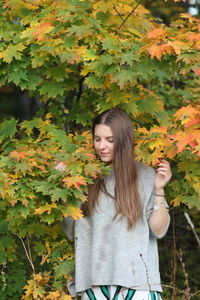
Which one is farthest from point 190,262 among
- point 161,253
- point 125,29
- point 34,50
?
point 34,50

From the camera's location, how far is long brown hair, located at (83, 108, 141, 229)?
359 cm

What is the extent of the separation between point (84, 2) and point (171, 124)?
120 cm

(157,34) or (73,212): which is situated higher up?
(157,34)

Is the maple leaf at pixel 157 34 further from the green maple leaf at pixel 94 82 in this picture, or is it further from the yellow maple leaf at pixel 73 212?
the yellow maple leaf at pixel 73 212

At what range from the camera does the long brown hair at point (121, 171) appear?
3.59 m

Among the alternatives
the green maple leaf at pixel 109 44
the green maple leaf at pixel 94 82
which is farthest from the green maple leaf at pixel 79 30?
the green maple leaf at pixel 94 82

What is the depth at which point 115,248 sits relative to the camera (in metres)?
3.54

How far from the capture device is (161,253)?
7.24 meters

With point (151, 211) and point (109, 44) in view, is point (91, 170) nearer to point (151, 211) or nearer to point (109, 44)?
point (151, 211)

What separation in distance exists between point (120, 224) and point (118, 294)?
0.46 m

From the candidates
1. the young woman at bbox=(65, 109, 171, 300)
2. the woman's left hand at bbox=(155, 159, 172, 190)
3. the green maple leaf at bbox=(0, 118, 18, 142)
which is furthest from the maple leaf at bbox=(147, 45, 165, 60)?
the green maple leaf at bbox=(0, 118, 18, 142)

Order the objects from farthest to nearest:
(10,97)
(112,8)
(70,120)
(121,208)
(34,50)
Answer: (10,97) → (70,120) → (112,8) → (34,50) → (121,208)

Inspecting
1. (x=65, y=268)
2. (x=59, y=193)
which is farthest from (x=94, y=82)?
(x=65, y=268)

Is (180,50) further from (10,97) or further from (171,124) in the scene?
(10,97)
